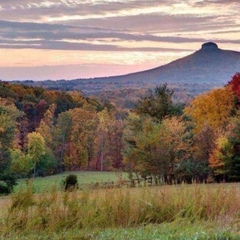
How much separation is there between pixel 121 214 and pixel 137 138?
26.7 meters

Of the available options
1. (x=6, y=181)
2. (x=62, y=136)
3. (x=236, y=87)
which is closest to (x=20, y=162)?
(x=6, y=181)

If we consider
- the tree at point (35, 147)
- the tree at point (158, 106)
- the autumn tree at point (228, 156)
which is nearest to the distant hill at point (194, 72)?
the tree at point (35, 147)

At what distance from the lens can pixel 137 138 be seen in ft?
117

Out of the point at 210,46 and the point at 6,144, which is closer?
the point at 6,144

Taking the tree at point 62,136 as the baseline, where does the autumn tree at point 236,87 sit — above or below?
above

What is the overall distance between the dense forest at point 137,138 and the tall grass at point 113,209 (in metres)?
10.3

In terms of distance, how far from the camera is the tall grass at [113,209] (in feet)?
27.6

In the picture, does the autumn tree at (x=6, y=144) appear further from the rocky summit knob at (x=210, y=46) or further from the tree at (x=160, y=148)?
the rocky summit knob at (x=210, y=46)

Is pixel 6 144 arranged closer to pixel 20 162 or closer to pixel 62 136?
pixel 20 162

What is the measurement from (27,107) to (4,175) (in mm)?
28644

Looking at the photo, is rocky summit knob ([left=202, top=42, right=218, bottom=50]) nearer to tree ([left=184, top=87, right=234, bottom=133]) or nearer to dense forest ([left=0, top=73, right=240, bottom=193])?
dense forest ([left=0, top=73, right=240, bottom=193])

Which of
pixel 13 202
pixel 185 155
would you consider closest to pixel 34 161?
pixel 185 155


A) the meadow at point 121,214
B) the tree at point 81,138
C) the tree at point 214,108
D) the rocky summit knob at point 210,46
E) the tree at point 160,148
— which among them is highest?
the rocky summit knob at point 210,46

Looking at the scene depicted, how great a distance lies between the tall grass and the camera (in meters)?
8.42
